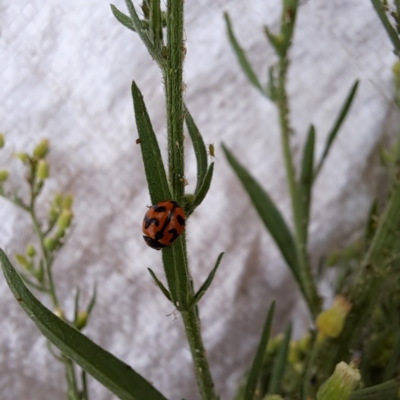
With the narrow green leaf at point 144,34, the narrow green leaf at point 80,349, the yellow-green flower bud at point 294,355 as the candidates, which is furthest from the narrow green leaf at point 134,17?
the yellow-green flower bud at point 294,355

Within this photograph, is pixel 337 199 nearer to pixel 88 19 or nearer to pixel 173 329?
pixel 173 329

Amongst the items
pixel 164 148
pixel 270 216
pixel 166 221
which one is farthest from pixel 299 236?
pixel 166 221

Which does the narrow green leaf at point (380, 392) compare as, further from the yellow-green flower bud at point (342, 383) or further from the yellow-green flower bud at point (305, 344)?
the yellow-green flower bud at point (305, 344)

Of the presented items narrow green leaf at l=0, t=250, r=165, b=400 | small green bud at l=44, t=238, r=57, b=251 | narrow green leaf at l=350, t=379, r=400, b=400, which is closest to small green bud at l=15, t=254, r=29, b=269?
small green bud at l=44, t=238, r=57, b=251

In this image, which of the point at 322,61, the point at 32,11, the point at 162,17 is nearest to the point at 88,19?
the point at 32,11

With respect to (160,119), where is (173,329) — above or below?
below

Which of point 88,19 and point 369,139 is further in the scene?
point 369,139
